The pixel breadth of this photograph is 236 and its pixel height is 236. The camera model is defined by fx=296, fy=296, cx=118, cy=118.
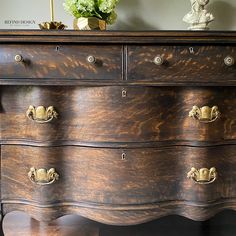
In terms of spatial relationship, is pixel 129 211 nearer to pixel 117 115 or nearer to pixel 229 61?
pixel 117 115

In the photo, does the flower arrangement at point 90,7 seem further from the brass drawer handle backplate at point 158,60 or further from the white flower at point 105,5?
the brass drawer handle backplate at point 158,60

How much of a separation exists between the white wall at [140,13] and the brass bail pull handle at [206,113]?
27.9 inches

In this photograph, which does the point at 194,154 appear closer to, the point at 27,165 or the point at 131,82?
the point at 131,82

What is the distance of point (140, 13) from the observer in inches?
61.9

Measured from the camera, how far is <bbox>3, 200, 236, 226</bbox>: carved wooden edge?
42.9 inches

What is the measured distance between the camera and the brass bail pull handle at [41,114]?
1.04 metres

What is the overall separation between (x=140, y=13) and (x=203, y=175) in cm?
93

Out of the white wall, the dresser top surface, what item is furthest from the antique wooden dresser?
the white wall

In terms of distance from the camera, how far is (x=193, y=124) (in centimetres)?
106

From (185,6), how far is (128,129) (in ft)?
2.87

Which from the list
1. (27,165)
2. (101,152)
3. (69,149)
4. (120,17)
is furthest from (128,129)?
(120,17)

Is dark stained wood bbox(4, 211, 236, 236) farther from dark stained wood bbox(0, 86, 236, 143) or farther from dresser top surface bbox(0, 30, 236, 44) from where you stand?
dresser top surface bbox(0, 30, 236, 44)

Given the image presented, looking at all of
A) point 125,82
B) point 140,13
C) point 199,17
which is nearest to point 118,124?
point 125,82

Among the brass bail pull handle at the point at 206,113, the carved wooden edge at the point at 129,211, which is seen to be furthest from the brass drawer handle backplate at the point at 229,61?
the carved wooden edge at the point at 129,211
